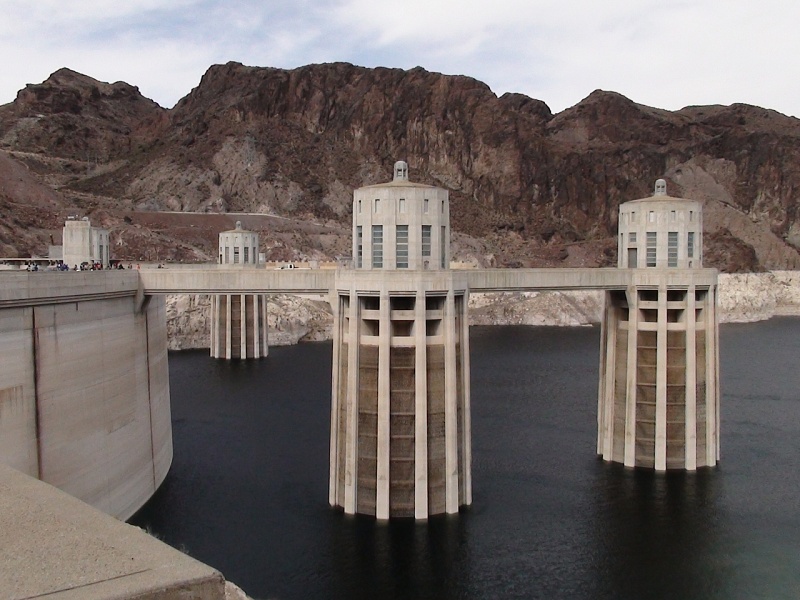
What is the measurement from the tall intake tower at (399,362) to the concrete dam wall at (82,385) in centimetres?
971

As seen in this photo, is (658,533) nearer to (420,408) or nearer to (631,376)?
(631,376)

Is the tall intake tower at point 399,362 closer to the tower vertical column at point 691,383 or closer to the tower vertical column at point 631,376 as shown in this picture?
the tower vertical column at point 631,376

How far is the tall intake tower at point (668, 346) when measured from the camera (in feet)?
140

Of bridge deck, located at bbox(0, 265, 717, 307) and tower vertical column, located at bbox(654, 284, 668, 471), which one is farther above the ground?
bridge deck, located at bbox(0, 265, 717, 307)

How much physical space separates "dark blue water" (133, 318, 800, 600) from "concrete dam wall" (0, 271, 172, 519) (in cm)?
375

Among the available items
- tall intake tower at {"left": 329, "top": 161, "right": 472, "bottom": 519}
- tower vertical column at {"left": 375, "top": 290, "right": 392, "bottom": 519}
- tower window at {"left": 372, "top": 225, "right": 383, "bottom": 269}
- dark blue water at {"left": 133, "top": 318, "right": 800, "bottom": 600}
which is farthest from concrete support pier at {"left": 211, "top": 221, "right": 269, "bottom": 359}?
tower vertical column at {"left": 375, "top": 290, "right": 392, "bottom": 519}

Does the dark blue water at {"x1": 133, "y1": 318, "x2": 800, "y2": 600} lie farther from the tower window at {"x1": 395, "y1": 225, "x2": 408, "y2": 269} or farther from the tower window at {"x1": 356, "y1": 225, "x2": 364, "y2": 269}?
the tower window at {"x1": 395, "y1": 225, "x2": 408, "y2": 269}

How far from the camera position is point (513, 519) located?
3647cm

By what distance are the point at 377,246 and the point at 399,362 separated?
5.36 metres

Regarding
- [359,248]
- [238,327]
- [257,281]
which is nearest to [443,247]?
[359,248]

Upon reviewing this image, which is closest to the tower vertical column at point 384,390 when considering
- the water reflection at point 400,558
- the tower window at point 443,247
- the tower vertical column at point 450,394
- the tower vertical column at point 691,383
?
the water reflection at point 400,558

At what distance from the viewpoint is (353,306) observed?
1362 inches

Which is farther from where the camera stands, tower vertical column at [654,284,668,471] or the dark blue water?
tower vertical column at [654,284,668,471]

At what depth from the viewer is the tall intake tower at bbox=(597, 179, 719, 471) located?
42.7 metres
